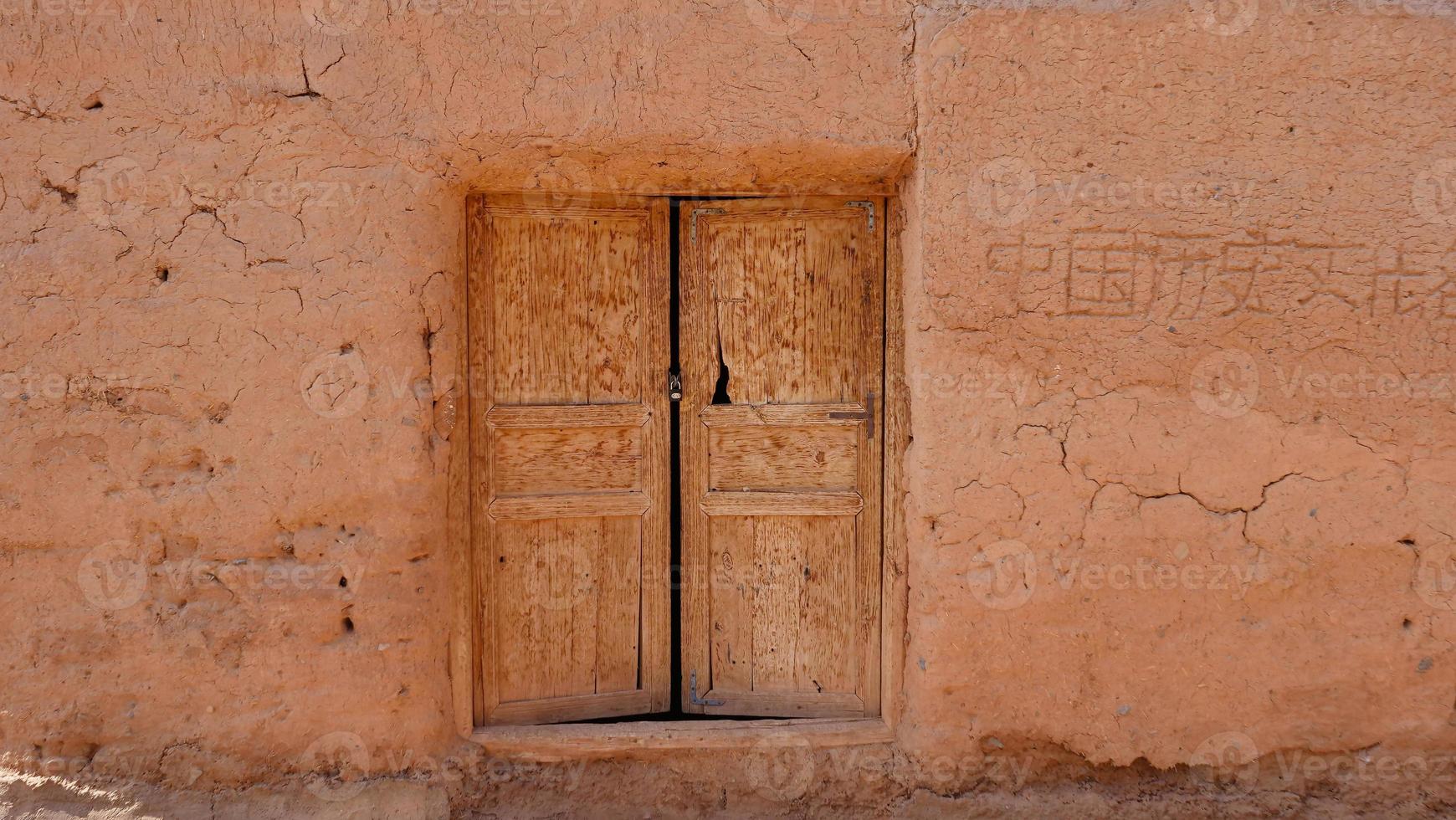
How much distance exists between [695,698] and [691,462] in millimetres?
792

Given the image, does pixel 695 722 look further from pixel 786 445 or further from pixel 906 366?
pixel 906 366

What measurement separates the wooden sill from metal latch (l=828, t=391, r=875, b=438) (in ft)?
3.10

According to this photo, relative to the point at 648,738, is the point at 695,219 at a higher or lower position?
higher

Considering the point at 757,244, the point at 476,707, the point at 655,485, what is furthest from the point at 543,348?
the point at 476,707

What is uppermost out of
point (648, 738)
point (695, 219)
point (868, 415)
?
point (695, 219)

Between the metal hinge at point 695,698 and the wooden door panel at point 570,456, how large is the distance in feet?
0.27

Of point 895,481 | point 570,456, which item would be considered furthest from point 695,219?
point 895,481

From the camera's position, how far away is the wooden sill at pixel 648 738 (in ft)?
8.94

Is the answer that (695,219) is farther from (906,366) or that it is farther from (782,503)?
(782,503)

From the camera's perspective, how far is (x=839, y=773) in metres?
2.73

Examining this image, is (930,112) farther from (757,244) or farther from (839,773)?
(839,773)

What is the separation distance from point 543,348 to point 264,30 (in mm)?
1191

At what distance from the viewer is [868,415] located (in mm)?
2877

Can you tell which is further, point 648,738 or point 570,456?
point 570,456
